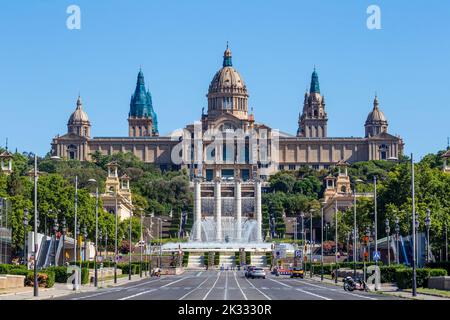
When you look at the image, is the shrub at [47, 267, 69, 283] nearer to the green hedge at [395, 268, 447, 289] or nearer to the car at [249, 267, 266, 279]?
the green hedge at [395, 268, 447, 289]

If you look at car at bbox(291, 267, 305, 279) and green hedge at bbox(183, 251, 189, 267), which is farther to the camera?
green hedge at bbox(183, 251, 189, 267)

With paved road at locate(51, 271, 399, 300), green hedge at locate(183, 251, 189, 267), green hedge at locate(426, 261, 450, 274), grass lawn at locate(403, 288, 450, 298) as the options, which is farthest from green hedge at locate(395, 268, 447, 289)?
green hedge at locate(183, 251, 189, 267)

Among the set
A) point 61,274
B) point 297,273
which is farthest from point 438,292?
point 297,273

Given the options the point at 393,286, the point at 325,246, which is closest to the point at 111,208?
the point at 325,246

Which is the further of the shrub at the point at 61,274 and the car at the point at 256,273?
the car at the point at 256,273

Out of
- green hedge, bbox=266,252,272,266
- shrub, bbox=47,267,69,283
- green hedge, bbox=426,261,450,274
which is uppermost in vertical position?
green hedge, bbox=266,252,272,266

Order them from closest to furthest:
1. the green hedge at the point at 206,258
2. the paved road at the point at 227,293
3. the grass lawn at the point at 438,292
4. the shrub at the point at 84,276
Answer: the paved road at the point at 227,293 → the grass lawn at the point at 438,292 → the shrub at the point at 84,276 → the green hedge at the point at 206,258

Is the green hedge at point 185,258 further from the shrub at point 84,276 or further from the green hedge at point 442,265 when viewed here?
the green hedge at point 442,265

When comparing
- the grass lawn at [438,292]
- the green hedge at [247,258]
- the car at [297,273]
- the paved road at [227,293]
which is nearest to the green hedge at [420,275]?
the grass lawn at [438,292]

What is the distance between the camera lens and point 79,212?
117312mm

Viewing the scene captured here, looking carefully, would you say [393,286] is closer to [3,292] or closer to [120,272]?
[3,292]
